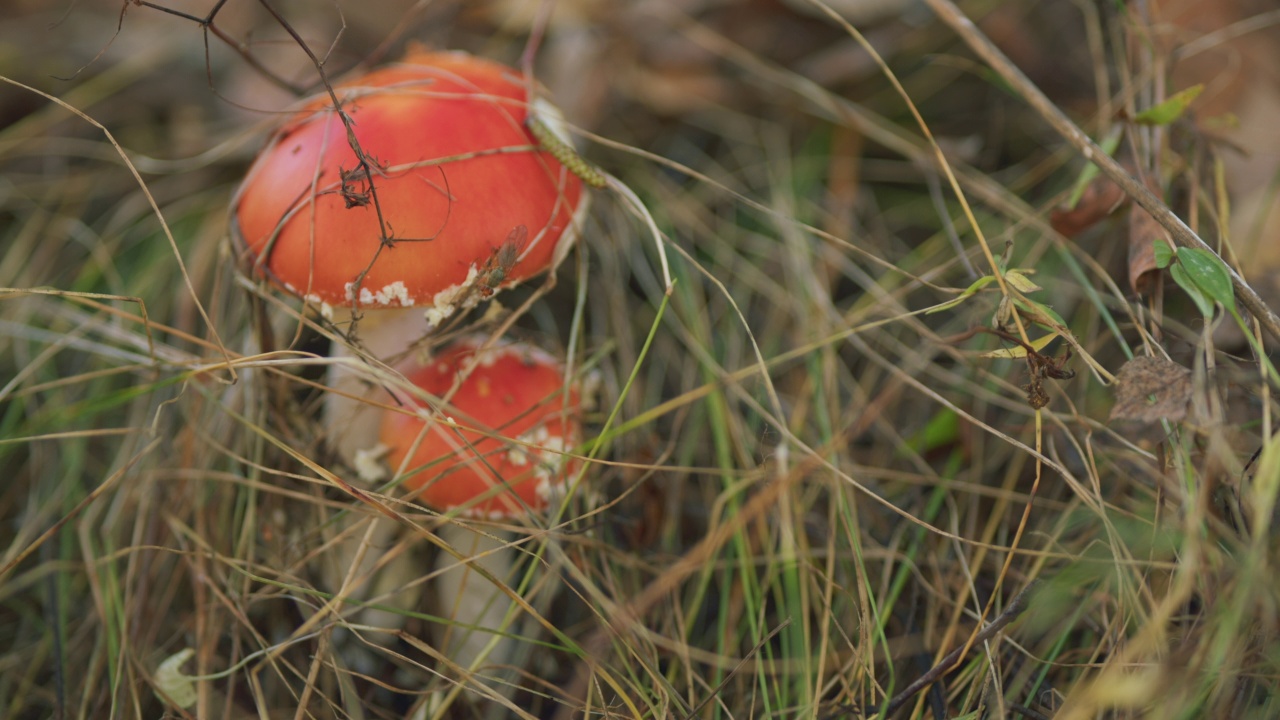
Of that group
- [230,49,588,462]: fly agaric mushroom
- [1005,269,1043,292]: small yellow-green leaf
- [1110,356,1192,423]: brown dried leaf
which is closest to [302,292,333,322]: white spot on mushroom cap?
[230,49,588,462]: fly agaric mushroom

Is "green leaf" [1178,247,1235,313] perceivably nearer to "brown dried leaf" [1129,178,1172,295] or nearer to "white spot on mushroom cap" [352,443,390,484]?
"brown dried leaf" [1129,178,1172,295]

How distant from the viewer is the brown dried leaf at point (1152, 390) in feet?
3.10

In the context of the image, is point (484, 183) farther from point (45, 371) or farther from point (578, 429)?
point (45, 371)

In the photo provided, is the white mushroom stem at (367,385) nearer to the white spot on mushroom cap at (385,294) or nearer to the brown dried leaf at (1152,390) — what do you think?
the white spot on mushroom cap at (385,294)

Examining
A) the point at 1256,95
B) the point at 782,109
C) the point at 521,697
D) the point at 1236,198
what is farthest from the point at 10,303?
the point at 1256,95

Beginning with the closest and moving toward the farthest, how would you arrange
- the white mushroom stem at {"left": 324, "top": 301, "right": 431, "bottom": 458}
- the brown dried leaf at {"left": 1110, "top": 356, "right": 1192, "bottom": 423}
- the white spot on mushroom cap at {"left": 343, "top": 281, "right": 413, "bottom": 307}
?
the brown dried leaf at {"left": 1110, "top": 356, "right": 1192, "bottom": 423} < the white spot on mushroom cap at {"left": 343, "top": 281, "right": 413, "bottom": 307} < the white mushroom stem at {"left": 324, "top": 301, "right": 431, "bottom": 458}

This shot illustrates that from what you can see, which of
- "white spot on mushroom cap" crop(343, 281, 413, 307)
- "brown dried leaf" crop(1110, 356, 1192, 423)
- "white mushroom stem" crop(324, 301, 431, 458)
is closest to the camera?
"brown dried leaf" crop(1110, 356, 1192, 423)

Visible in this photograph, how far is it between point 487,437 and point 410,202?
1.19ft

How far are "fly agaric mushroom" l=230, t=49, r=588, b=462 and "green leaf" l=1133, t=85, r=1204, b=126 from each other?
0.95 m

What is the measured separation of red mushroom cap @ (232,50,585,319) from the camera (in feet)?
3.48

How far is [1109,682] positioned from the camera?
74 centimetres

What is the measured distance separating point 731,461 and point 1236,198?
1180mm

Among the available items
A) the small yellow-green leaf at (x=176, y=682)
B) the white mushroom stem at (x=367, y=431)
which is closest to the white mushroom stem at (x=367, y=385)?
the white mushroom stem at (x=367, y=431)

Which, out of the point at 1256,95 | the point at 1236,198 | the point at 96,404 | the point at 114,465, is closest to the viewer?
the point at 96,404
